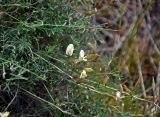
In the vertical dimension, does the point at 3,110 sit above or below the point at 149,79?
above

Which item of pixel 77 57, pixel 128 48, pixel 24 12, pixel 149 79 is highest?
pixel 24 12

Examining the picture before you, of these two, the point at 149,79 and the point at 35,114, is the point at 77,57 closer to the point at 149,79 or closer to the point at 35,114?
the point at 35,114

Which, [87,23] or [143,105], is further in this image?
[143,105]

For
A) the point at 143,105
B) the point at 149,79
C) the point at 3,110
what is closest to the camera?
the point at 3,110

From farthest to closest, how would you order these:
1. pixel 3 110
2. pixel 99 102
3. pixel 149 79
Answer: pixel 149 79, pixel 99 102, pixel 3 110

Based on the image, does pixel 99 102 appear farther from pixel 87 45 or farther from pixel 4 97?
pixel 4 97

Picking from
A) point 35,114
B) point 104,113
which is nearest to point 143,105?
point 104,113

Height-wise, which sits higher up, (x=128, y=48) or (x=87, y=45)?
(x=87, y=45)

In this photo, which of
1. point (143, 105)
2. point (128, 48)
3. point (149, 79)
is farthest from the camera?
point (149, 79)

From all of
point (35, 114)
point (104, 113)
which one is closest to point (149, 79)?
point (104, 113)
